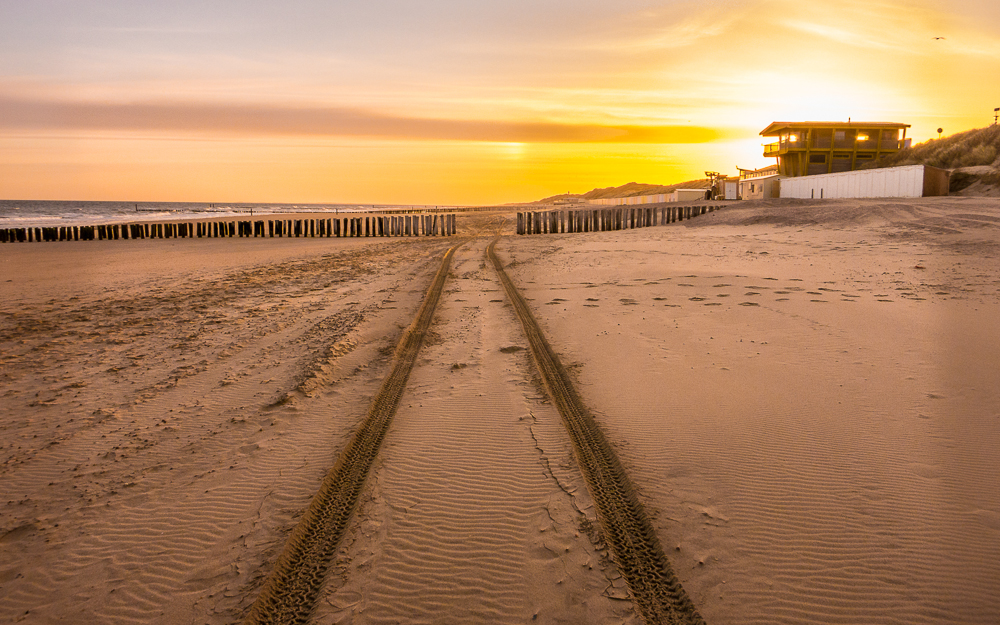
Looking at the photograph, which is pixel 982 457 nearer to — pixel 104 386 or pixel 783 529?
pixel 783 529

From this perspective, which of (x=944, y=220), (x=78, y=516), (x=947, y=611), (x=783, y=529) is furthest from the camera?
(x=944, y=220)

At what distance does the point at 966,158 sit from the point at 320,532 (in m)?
40.7

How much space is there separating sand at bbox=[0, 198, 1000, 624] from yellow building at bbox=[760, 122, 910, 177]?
36.6 meters

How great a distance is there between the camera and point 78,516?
3365 millimetres

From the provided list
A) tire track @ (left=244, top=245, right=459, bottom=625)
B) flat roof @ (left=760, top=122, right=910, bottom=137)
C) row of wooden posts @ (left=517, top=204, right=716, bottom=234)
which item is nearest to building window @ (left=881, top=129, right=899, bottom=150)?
flat roof @ (left=760, top=122, right=910, bottom=137)

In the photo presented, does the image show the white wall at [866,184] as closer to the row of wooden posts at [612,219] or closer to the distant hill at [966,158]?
the distant hill at [966,158]

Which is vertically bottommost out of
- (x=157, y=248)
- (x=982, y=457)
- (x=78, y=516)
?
(x=78, y=516)

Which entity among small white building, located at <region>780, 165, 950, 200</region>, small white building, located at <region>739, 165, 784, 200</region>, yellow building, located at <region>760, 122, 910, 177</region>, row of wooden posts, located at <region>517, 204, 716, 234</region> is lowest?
row of wooden posts, located at <region>517, 204, 716, 234</region>

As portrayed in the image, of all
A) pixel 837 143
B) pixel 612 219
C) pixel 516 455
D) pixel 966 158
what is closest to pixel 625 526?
pixel 516 455

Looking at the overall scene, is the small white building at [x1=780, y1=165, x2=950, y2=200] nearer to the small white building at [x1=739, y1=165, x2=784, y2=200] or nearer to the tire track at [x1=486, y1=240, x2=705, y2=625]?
the small white building at [x1=739, y1=165, x2=784, y2=200]

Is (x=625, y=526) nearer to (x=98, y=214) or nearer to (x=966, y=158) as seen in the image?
(x=966, y=158)

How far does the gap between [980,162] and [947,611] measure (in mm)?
37636

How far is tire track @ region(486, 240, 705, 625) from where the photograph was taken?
2514mm

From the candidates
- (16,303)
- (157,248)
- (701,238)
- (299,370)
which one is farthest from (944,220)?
(157,248)
